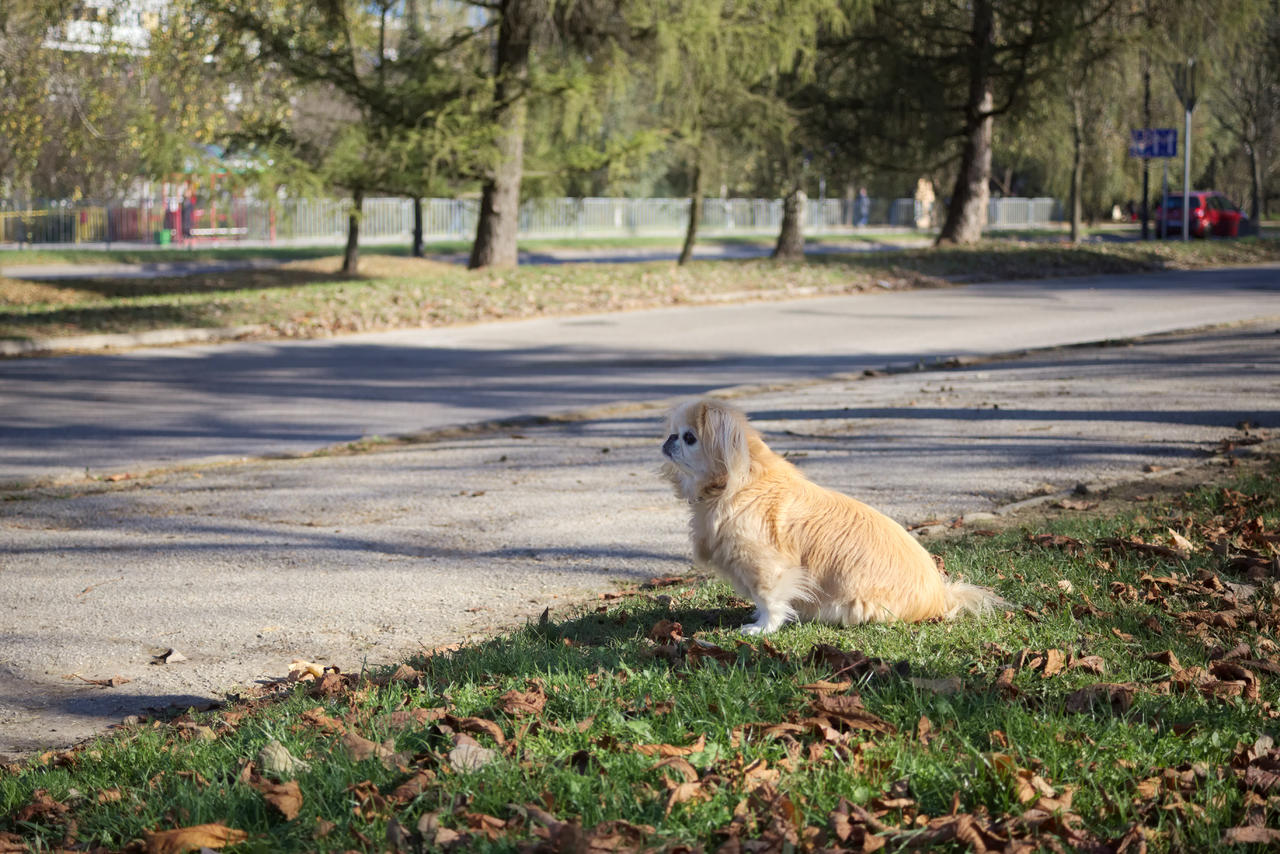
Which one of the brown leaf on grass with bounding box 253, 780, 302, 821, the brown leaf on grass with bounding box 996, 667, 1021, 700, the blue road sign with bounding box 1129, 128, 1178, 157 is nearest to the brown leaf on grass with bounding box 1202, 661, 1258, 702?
the brown leaf on grass with bounding box 996, 667, 1021, 700

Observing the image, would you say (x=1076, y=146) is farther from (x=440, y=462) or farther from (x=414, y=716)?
(x=414, y=716)

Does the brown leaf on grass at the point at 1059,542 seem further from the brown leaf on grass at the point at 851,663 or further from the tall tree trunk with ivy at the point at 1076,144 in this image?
the tall tree trunk with ivy at the point at 1076,144

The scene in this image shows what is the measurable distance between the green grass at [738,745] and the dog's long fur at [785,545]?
0.12m

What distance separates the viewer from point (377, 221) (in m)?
46.3

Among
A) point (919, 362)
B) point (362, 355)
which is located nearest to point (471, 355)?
point (362, 355)

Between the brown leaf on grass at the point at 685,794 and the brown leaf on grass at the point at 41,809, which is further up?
the brown leaf on grass at the point at 685,794

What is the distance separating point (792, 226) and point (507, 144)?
1065cm

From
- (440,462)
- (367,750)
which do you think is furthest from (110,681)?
(440,462)

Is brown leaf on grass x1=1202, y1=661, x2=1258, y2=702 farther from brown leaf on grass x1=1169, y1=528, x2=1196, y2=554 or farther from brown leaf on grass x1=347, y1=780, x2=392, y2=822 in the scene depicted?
brown leaf on grass x1=347, y1=780, x2=392, y2=822

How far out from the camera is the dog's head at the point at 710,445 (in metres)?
4.97

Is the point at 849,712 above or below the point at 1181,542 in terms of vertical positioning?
below

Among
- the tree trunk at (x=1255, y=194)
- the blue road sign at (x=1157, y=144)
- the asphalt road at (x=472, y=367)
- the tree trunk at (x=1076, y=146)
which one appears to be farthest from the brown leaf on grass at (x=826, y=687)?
the tree trunk at (x=1255, y=194)

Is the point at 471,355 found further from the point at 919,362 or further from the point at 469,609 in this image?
the point at 469,609

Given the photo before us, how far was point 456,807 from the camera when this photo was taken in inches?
134
